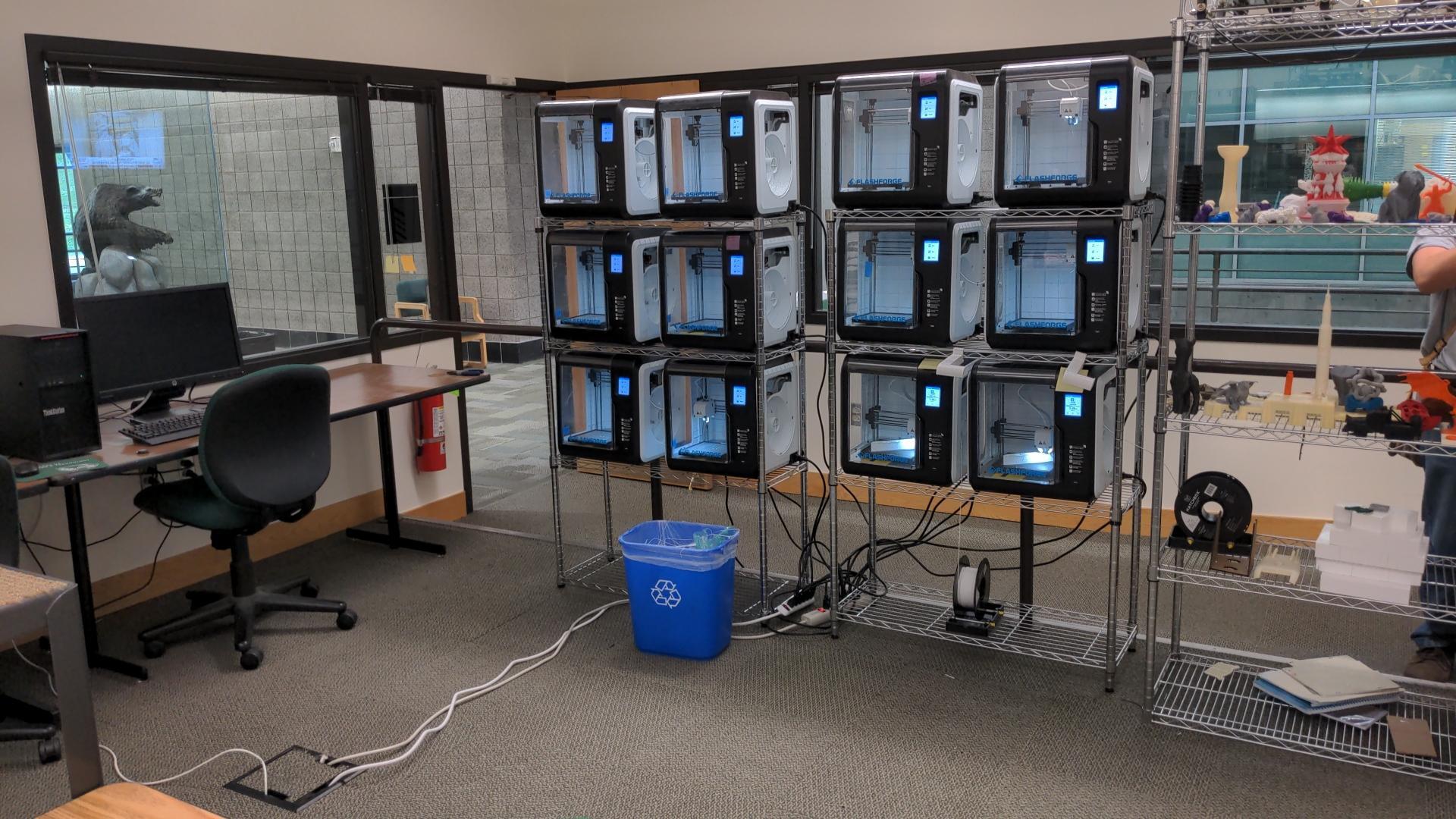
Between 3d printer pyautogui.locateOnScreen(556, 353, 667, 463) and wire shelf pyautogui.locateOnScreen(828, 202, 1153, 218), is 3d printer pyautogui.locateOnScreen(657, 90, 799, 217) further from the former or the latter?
3d printer pyautogui.locateOnScreen(556, 353, 667, 463)

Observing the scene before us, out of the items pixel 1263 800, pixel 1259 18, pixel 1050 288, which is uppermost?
pixel 1259 18

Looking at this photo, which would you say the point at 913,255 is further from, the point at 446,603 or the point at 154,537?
the point at 154,537

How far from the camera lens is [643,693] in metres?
3.22

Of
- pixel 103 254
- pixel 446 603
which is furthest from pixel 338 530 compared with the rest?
pixel 103 254

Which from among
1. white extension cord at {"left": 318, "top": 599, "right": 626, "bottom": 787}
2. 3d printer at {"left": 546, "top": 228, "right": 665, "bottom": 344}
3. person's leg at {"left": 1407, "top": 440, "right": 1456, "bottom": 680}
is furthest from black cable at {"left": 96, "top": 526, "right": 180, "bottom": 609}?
person's leg at {"left": 1407, "top": 440, "right": 1456, "bottom": 680}

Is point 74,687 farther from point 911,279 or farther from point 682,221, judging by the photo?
point 682,221

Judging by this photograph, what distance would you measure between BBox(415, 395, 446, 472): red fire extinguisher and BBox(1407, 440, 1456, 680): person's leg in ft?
→ 12.2

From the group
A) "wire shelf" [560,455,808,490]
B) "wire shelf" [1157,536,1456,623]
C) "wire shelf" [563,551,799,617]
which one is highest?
"wire shelf" [1157,536,1456,623]

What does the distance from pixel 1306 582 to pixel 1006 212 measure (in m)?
1.27

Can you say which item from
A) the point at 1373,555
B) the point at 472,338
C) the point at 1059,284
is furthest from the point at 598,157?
the point at 472,338

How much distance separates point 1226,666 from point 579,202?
2.51m

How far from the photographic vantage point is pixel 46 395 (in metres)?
3.15

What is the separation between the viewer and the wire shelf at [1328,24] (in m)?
2.44

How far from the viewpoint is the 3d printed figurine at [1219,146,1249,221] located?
2816 mm
